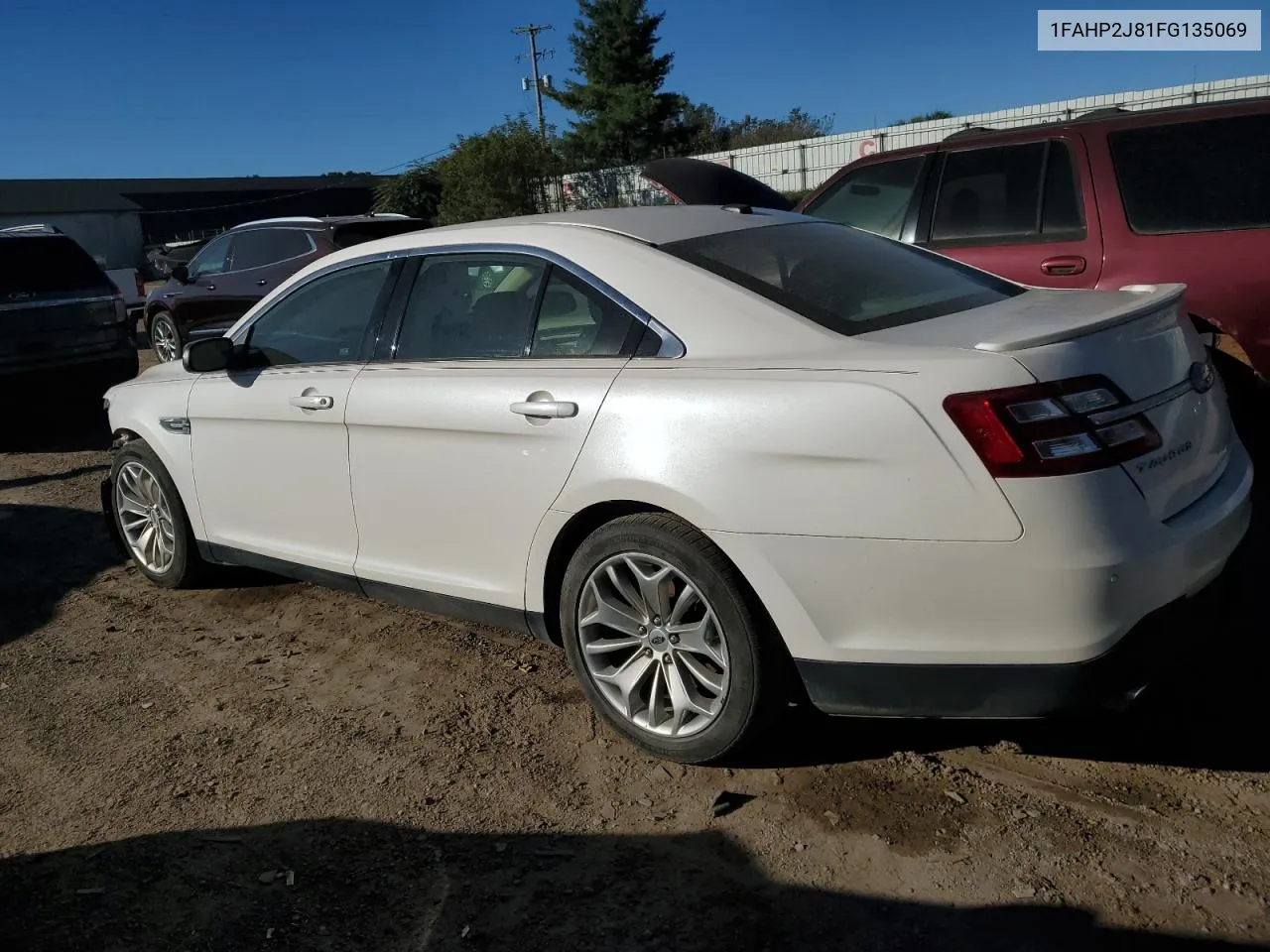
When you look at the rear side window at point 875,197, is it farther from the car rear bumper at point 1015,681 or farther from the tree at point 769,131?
the tree at point 769,131

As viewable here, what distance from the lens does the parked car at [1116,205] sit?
4957 millimetres

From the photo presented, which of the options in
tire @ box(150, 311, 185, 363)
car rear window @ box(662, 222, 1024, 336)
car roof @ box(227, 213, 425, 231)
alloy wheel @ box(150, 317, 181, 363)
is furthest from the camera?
alloy wheel @ box(150, 317, 181, 363)

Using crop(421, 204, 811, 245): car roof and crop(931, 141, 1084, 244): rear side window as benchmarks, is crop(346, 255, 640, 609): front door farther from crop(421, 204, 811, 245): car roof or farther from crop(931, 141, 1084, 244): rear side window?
crop(931, 141, 1084, 244): rear side window

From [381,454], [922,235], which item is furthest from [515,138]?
[381,454]

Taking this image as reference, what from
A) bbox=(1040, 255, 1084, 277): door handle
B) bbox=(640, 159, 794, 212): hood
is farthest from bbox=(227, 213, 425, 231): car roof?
bbox=(1040, 255, 1084, 277): door handle

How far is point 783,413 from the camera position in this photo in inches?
109

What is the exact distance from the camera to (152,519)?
5133mm

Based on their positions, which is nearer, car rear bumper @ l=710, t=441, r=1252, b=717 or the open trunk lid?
car rear bumper @ l=710, t=441, r=1252, b=717

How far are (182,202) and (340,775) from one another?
212ft

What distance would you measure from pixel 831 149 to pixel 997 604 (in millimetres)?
27754

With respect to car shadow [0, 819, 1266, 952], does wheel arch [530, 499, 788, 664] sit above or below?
above

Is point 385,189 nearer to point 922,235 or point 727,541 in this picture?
point 922,235

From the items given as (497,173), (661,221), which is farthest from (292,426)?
(497,173)

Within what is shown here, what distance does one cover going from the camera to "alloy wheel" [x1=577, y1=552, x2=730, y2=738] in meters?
3.05
